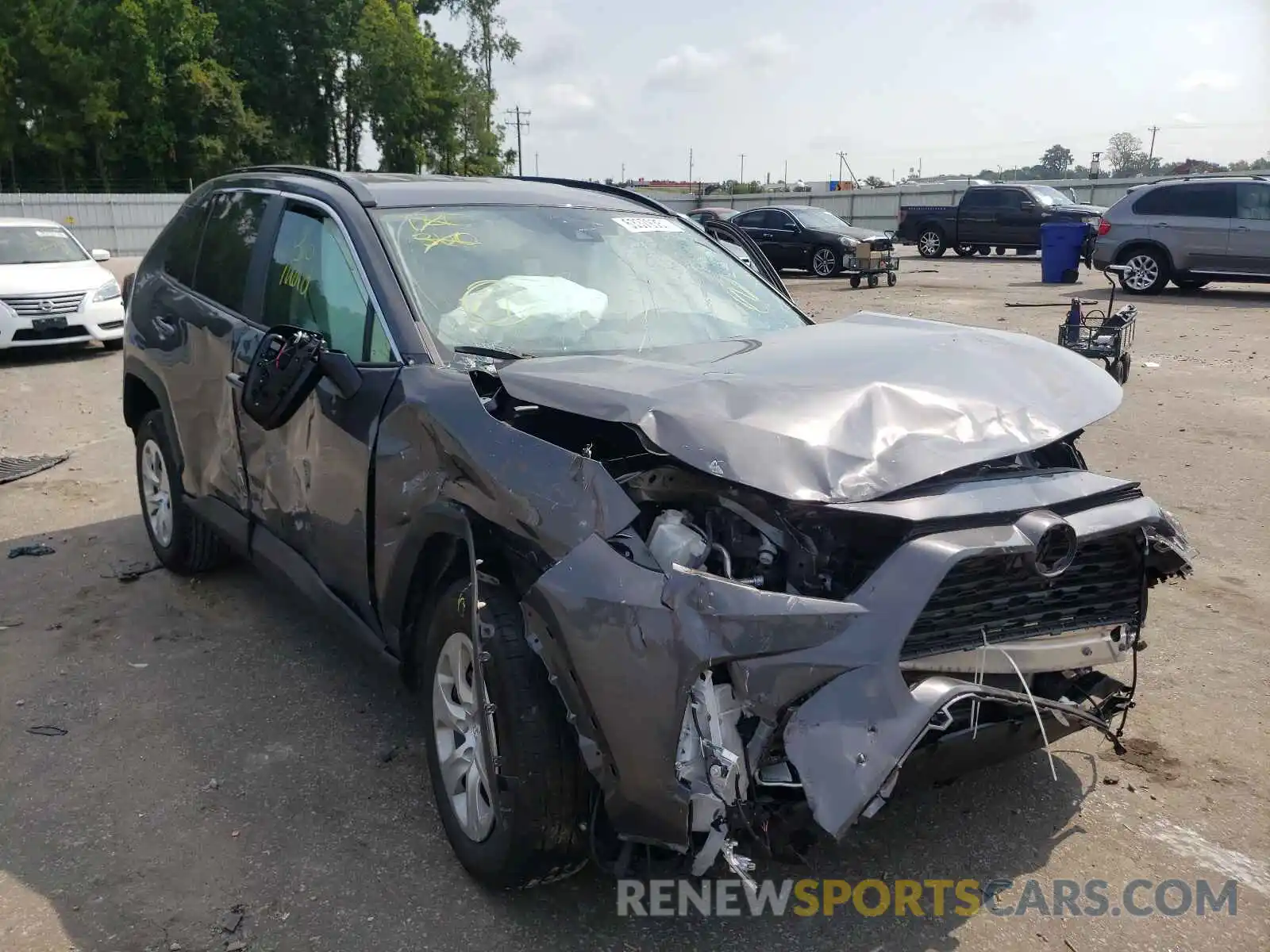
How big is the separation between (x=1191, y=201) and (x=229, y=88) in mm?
45591

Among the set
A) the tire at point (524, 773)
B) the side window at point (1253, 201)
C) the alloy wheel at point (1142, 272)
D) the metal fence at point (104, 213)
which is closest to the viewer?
the tire at point (524, 773)

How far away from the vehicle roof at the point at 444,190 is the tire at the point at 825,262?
18.5m

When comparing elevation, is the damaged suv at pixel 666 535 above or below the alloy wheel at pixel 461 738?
above

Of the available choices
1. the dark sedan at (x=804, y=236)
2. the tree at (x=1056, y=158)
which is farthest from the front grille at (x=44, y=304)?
the tree at (x=1056, y=158)

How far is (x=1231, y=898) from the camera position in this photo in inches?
114

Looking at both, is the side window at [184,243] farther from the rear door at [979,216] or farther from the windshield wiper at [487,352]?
the rear door at [979,216]

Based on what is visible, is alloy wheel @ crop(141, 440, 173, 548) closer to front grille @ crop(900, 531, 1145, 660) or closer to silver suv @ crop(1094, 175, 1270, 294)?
front grille @ crop(900, 531, 1145, 660)

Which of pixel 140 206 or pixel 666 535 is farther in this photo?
pixel 140 206

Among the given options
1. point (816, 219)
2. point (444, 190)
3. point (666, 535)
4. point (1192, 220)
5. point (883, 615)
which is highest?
point (816, 219)

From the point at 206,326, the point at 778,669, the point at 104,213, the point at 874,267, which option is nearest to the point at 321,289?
the point at 206,326

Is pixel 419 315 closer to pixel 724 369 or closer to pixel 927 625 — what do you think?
pixel 724 369

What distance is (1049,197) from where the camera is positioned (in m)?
26.2

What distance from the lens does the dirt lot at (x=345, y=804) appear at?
9.19ft

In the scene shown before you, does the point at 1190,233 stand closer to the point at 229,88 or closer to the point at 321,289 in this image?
the point at 321,289
